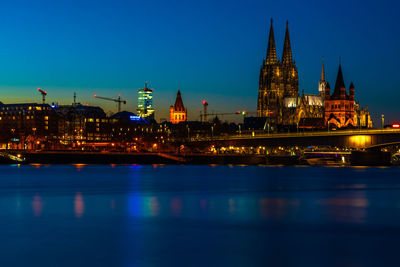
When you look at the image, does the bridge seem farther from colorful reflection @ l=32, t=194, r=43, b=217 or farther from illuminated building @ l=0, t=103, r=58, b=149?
illuminated building @ l=0, t=103, r=58, b=149

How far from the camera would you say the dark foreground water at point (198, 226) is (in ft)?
84.2

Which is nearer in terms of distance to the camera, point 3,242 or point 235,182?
point 3,242

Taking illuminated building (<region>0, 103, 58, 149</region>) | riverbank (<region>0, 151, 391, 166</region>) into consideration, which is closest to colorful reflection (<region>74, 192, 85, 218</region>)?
riverbank (<region>0, 151, 391, 166</region>)

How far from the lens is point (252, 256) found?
2594cm

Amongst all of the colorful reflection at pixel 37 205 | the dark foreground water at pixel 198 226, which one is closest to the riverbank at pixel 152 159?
the dark foreground water at pixel 198 226

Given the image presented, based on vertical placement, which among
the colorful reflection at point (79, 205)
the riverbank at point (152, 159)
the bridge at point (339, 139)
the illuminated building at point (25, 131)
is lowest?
the colorful reflection at point (79, 205)

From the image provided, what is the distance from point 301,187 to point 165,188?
12880mm

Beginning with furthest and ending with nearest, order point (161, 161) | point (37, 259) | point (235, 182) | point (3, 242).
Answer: point (161, 161)
point (235, 182)
point (3, 242)
point (37, 259)

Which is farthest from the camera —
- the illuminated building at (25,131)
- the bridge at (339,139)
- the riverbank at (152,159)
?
the illuminated building at (25,131)

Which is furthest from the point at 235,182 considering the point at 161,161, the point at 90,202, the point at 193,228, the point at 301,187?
the point at 161,161

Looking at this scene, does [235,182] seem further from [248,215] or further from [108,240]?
[108,240]

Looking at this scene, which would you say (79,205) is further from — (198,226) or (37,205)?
(198,226)

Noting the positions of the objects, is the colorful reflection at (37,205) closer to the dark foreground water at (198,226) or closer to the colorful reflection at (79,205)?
the dark foreground water at (198,226)

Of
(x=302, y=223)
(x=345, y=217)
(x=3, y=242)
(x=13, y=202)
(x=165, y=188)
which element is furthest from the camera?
(x=165, y=188)
